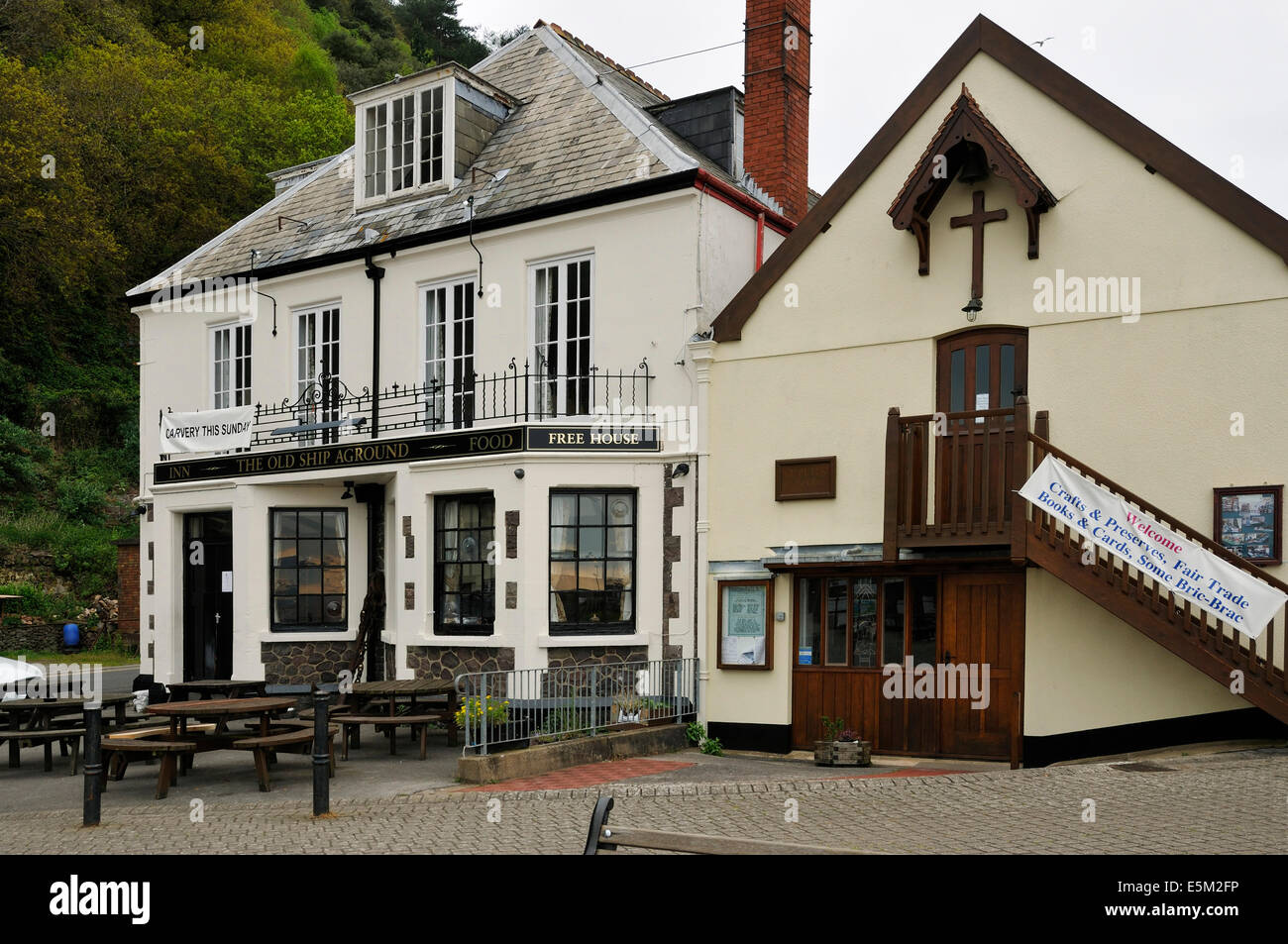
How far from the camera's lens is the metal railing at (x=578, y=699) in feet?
42.6

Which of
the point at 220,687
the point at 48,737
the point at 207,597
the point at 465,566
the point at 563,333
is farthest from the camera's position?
the point at 207,597

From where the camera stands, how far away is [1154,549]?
451 inches

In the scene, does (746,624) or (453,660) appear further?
(453,660)

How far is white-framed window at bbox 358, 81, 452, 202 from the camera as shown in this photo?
60.6 ft

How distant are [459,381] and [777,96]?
6.05 metres

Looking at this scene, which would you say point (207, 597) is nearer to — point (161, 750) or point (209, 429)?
point (209, 429)

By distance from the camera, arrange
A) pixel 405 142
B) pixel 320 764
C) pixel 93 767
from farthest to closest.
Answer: pixel 405 142, pixel 320 764, pixel 93 767

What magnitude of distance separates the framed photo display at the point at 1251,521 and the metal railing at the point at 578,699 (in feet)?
20.5

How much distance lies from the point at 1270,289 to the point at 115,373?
32.3m

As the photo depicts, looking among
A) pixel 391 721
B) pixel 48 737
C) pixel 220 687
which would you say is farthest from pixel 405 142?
pixel 48 737

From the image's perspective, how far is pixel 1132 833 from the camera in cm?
846

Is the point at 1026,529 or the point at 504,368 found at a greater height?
the point at 504,368

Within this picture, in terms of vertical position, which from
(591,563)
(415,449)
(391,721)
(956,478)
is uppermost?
(415,449)

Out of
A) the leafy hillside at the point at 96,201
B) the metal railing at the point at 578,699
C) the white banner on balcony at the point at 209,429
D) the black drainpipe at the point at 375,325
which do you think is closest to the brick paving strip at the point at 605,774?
the metal railing at the point at 578,699
